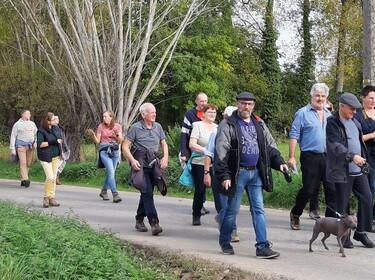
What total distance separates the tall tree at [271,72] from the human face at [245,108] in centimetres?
3692

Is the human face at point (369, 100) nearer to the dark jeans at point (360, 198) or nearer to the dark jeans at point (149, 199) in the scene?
the dark jeans at point (360, 198)

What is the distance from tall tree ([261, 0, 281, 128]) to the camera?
44.8 m

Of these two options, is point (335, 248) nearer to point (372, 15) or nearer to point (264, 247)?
point (264, 247)

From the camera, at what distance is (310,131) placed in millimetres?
8961

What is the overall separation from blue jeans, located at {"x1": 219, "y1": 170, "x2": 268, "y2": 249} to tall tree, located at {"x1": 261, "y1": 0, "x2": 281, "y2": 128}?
37.0 m

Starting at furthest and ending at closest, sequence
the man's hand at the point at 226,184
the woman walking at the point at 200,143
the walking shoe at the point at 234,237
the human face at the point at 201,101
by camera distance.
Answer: the human face at the point at 201,101, the woman walking at the point at 200,143, the walking shoe at the point at 234,237, the man's hand at the point at 226,184

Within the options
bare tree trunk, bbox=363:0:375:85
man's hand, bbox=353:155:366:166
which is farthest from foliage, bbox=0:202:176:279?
bare tree trunk, bbox=363:0:375:85

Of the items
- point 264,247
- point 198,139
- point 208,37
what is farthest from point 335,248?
point 208,37

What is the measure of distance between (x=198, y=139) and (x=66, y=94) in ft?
39.8

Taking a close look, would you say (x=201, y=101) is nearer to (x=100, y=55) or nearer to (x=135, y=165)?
(x=135, y=165)

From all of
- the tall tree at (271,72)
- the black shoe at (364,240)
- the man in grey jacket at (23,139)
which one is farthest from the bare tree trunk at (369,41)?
the tall tree at (271,72)

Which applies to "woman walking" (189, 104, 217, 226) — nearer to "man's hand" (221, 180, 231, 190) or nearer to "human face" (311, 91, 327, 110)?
"human face" (311, 91, 327, 110)

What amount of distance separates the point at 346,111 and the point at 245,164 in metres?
1.47

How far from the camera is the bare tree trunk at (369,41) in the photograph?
38.6 ft
